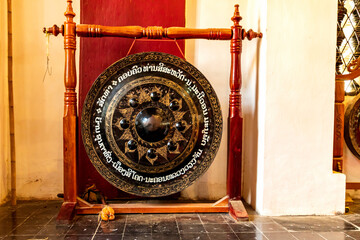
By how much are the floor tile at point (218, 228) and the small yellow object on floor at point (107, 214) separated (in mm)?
644

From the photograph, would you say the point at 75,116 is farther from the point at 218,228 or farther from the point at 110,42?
the point at 218,228

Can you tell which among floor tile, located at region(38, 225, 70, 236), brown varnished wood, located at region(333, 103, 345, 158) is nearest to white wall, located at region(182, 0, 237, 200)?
brown varnished wood, located at region(333, 103, 345, 158)

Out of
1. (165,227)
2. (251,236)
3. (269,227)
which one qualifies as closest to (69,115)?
(165,227)

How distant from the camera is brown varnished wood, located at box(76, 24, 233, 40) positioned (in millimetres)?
2162

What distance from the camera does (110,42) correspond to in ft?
8.61

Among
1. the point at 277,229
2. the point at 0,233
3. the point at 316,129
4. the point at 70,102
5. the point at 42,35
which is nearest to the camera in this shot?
the point at 0,233

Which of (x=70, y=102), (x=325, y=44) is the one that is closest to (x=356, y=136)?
(x=325, y=44)

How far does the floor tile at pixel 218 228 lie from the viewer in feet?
6.40

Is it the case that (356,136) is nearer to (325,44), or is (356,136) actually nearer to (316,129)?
(316,129)

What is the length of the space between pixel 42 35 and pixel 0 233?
5.22 ft

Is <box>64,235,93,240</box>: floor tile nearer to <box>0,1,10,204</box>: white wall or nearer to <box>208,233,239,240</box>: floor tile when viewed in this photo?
<box>208,233,239,240</box>: floor tile

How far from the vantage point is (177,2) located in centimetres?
266

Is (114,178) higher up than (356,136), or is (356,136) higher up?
(356,136)

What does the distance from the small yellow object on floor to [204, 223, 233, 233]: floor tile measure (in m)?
0.64
